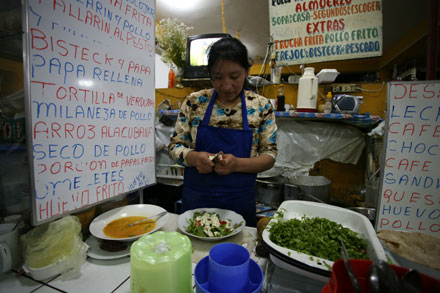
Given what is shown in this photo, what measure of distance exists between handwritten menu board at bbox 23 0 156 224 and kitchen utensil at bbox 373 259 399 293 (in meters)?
1.18

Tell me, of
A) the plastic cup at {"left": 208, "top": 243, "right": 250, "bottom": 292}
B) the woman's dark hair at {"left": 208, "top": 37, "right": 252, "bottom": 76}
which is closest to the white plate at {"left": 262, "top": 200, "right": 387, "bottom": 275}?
the plastic cup at {"left": 208, "top": 243, "right": 250, "bottom": 292}

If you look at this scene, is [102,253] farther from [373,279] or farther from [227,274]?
[373,279]

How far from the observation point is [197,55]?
8.93 feet

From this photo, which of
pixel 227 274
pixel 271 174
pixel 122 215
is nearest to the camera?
pixel 227 274

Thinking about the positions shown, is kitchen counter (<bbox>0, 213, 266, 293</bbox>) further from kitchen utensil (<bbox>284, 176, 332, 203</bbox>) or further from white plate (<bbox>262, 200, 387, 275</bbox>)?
kitchen utensil (<bbox>284, 176, 332, 203</bbox>)

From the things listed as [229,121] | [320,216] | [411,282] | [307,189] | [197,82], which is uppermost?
[197,82]

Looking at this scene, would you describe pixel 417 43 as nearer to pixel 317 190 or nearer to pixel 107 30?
pixel 317 190

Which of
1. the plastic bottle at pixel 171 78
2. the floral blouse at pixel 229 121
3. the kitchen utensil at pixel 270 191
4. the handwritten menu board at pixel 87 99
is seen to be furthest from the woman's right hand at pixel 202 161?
the plastic bottle at pixel 171 78

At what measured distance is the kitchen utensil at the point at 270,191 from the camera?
236 centimetres

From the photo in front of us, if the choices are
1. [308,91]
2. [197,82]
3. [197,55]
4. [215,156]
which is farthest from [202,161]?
[197,55]

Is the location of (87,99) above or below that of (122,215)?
above

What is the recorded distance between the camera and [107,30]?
107 centimetres

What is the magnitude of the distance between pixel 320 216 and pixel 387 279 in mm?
637

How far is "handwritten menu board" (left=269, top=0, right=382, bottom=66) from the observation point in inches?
82.1
